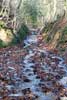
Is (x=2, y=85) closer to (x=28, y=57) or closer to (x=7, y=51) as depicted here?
(x=28, y=57)

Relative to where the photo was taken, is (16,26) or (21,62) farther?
(16,26)

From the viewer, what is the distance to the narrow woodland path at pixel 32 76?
42.3 feet

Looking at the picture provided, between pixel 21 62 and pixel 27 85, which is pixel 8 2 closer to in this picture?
pixel 21 62

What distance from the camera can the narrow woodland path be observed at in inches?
→ 508

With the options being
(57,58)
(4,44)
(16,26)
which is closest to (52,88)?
(57,58)

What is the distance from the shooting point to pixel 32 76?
1675 cm

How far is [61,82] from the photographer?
1526cm

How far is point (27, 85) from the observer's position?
1462cm

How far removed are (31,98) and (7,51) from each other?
14.5 metres

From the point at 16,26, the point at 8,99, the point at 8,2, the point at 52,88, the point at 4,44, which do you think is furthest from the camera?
the point at 8,2

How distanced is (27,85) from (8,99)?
2.72 meters

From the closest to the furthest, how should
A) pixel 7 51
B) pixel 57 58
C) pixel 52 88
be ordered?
1. pixel 52 88
2. pixel 57 58
3. pixel 7 51

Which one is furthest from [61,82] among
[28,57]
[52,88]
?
[28,57]

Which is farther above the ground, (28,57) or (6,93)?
(6,93)
